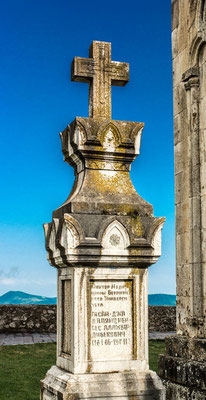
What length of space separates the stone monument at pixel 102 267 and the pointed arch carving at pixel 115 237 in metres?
0.01

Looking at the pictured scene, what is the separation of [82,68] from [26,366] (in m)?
6.61

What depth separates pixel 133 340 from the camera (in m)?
5.80

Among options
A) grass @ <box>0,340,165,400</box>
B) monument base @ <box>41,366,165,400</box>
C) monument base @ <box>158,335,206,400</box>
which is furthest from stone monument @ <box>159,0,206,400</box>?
grass @ <box>0,340,165,400</box>

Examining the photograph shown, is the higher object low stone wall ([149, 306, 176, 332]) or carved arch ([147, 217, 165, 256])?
carved arch ([147, 217, 165, 256])

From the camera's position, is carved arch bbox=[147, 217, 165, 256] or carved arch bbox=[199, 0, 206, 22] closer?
carved arch bbox=[147, 217, 165, 256]

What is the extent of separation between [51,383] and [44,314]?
1060 centimetres

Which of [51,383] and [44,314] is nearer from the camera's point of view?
[51,383]

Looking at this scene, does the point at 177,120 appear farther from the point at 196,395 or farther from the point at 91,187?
the point at 196,395

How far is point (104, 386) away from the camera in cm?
553

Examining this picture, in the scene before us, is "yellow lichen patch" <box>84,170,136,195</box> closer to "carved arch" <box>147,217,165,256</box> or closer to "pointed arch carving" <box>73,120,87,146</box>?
"pointed arch carving" <box>73,120,87,146</box>

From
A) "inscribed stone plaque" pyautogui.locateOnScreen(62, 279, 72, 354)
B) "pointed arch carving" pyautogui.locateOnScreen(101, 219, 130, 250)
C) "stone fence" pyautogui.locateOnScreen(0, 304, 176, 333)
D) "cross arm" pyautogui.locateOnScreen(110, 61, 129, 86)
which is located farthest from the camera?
"stone fence" pyautogui.locateOnScreen(0, 304, 176, 333)

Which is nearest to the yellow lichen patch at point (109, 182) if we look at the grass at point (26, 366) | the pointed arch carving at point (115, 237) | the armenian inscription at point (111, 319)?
the pointed arch carving at point (115, 237)

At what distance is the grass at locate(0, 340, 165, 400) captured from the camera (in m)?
8.59

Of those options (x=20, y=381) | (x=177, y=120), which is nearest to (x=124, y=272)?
(x=177, y=120)
